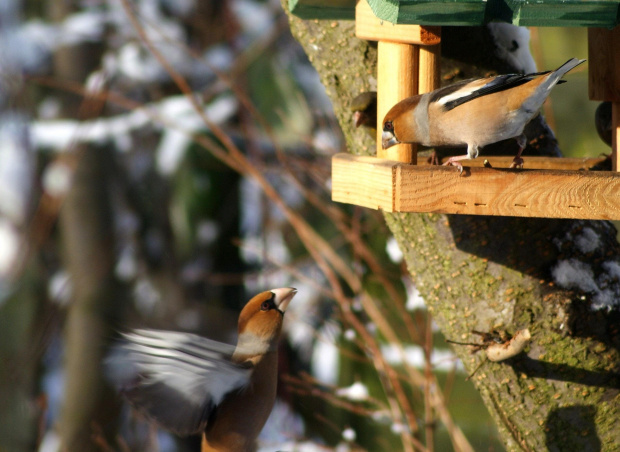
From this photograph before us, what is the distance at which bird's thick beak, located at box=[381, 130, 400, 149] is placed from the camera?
6.42ft

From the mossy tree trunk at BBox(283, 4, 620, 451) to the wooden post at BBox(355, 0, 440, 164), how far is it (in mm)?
299

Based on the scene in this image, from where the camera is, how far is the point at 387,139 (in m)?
1.97

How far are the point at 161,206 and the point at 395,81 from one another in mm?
4832

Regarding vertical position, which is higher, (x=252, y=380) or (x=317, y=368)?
(x=252, y=380)

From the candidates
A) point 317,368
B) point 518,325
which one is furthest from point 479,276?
point 317,368

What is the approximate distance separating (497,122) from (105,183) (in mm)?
5002

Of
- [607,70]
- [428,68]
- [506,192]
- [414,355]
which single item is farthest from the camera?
[414,355]

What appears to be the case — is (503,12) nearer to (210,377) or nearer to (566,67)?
(566,67)

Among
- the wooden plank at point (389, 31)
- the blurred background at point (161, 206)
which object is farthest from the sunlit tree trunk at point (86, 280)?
the wooden plank at point (389, 31)

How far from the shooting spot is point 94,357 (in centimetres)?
571

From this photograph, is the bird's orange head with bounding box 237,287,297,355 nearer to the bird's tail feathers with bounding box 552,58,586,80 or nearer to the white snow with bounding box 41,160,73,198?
the bird's tail feathers with bounding box 552,58,586,80

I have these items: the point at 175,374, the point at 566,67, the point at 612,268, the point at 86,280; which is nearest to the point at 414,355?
the point at 612,268

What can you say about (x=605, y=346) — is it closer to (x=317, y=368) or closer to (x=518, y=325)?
(x=518, y=325)

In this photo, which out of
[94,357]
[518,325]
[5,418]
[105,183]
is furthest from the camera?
[105,183]
